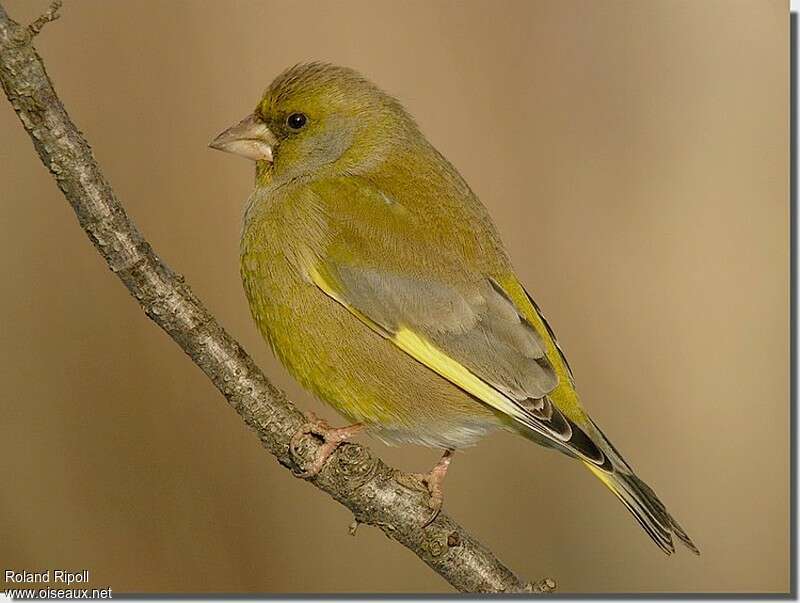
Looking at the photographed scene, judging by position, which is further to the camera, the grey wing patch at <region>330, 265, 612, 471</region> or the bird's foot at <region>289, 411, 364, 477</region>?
the grey wing patch at <region>330, 265, 612, 471</region>

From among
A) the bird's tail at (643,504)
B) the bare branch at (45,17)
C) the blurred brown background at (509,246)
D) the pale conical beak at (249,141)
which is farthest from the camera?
the blurred brown background at (509,246)

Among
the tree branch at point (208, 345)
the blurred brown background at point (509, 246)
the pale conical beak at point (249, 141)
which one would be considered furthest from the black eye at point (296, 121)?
the tree branch at point (208, 345)

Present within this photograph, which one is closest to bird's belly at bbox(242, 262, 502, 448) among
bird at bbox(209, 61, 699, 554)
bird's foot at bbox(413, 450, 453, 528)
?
bird at bbox(209, 61, 699, 554)

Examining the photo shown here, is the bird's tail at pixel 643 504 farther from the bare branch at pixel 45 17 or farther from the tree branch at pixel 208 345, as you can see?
the bare branch at pixel 45 17

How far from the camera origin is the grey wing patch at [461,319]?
2295 mm

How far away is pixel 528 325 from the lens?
239 centimetres

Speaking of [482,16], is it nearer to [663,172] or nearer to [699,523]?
[663,172]

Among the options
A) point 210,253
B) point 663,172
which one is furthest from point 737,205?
point 210,253

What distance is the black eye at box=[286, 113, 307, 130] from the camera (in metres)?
2.61

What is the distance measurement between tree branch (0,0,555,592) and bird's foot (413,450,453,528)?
0.01 meters

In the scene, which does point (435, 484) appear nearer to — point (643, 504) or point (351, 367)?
point (351, 367)

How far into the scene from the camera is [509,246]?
10.2 feet

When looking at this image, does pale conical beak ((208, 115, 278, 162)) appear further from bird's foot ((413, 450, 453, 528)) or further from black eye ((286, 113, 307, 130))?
bird's foot ((413, 450, 453, 528))

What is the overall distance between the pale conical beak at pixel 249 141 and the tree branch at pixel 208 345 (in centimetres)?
67
